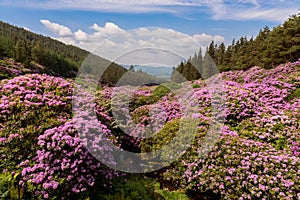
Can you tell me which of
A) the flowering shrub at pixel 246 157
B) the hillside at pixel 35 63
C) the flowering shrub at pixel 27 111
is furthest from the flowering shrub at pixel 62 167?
the hillside at pixel 35 63

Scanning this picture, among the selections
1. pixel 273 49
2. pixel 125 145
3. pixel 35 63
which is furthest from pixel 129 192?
pixel 35 63

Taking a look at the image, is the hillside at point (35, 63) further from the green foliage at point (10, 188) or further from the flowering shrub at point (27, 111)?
the green foliage at point (10, 188)

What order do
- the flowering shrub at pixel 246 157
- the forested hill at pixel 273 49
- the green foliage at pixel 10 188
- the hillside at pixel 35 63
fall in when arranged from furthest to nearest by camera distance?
the hillside at pixel 35 63 < the forested hill at pixel 273 49 < the flowering shrub at pixel 246 157 < the green foliage at pixel 10 188

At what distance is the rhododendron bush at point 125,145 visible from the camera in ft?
14.9

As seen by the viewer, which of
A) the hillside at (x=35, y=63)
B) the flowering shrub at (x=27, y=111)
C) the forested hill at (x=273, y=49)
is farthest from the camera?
the hillside at (x=35, y=63)

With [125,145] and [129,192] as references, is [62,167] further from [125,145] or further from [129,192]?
[125,145]

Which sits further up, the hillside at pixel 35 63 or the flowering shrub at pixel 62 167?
the hillside at pixel 35 63

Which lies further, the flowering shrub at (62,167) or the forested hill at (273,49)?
the forested hill at (273,49)

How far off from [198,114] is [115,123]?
282cm

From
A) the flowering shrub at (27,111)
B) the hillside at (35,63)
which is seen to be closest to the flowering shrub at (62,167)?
the flowering shrub at (27,111)

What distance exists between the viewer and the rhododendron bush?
4.53 meters

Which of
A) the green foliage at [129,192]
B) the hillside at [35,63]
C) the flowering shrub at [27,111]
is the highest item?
the hillside at [35,63]

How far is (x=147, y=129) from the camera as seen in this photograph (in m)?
8.31

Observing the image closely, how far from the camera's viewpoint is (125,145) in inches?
305
